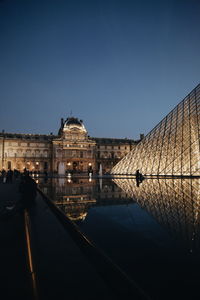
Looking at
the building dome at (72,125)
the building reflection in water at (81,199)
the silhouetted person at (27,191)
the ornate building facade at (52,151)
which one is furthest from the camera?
the building dome at (72,125)

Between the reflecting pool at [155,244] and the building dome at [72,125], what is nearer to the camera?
the reflecting pool at [155,244]

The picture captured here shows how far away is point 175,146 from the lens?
2181 centimetres

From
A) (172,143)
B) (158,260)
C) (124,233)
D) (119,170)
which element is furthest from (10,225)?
(119,170)

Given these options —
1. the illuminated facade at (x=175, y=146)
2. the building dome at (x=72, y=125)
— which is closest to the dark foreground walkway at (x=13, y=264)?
the illuminated facade at (x=175, y=146)

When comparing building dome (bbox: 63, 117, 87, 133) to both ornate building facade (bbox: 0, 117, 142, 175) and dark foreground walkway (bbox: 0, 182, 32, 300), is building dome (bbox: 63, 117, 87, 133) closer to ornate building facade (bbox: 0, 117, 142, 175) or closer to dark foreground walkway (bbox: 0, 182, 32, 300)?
ornate building facade (bbox: 0, 117, 142, 175)

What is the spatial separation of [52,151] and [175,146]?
4200 cm

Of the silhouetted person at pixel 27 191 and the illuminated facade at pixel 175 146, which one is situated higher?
the illuminated facade at pixel 175 146

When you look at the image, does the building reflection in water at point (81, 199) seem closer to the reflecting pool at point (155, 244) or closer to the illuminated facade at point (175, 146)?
the reflecting pool at point (155, 244)

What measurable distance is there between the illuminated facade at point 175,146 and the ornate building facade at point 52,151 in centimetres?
3322

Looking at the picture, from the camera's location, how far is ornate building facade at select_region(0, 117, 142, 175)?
56281 millimetres

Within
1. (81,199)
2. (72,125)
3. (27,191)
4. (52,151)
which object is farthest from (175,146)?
(52,151)

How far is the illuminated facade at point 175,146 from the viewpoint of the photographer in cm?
2009

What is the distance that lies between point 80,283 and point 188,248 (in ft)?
6.01

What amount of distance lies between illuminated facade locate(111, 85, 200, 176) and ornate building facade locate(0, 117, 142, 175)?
109 ft
